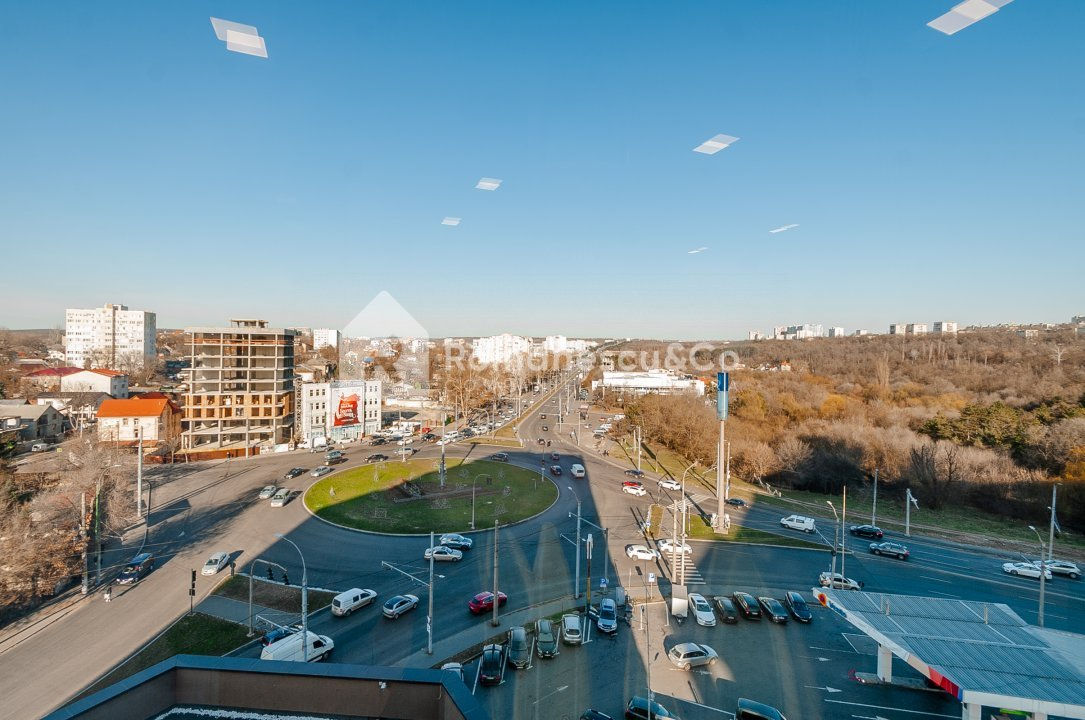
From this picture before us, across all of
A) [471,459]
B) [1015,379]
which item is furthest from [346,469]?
[1015,379]

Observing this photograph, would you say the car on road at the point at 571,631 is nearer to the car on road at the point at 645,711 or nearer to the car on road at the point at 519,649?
the car on road at the point at 519,649

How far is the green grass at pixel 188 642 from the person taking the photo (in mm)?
13562

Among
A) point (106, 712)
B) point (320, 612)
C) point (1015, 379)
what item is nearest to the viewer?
point (106, 712)

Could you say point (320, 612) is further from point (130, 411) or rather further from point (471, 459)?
point (130, 411)

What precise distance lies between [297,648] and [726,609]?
42.1ft

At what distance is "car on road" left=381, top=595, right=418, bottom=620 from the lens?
16.0 meters

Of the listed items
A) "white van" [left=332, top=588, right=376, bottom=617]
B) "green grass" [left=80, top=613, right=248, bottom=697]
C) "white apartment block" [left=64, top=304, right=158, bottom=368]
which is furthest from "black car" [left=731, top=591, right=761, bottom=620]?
"white apartment block" [left=64, top=304, right=158, bottom=368]

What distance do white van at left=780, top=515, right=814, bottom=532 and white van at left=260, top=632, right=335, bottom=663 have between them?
21.2 metres

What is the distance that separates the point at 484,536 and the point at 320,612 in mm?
8244

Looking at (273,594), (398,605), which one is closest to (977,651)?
(398,605)

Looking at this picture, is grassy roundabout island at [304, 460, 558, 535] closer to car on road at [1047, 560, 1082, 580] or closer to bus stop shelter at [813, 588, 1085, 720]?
bus stop shelter at [813, 588, 1085, 720]

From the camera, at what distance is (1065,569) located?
20.5m

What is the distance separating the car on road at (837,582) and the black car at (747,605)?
10.4 feet

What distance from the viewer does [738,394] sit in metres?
48.8
